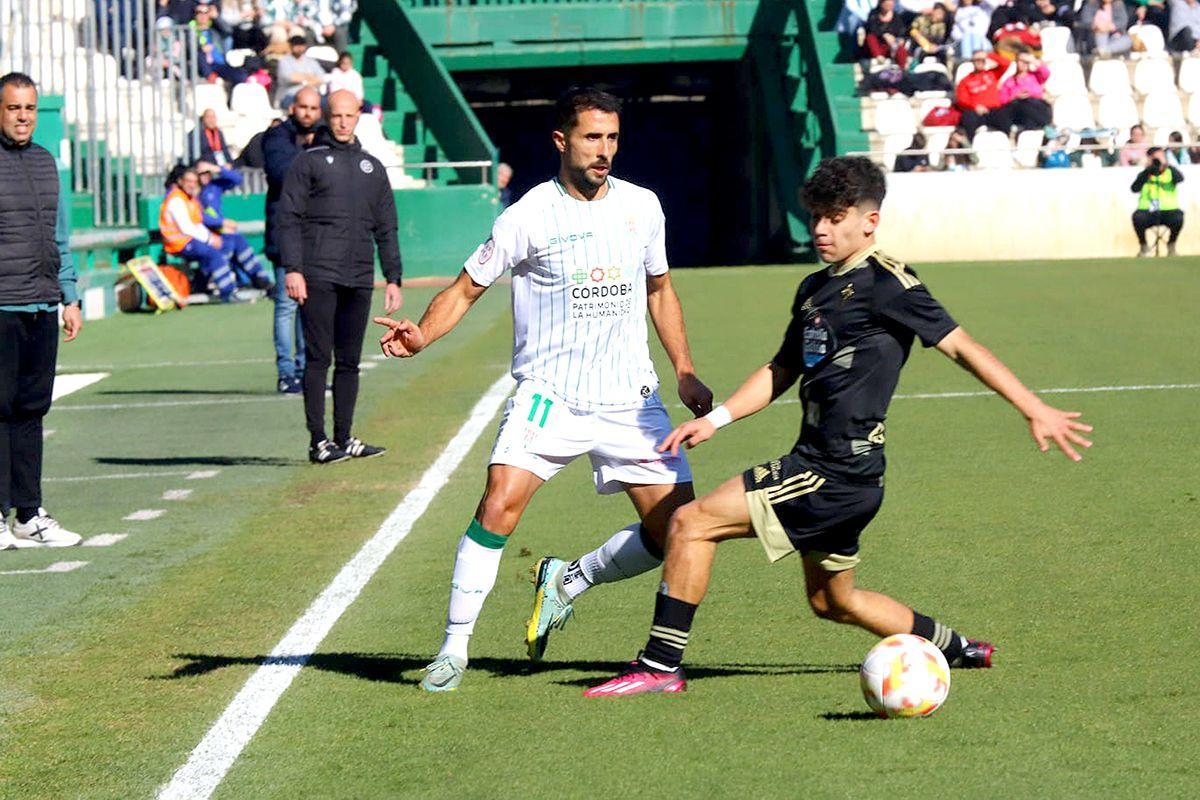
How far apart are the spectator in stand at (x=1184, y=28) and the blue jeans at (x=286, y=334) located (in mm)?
22462

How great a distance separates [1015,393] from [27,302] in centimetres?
515

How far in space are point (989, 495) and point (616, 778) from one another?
4726 millimetres

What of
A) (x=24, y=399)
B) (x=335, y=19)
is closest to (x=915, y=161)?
(x=335, y=19)

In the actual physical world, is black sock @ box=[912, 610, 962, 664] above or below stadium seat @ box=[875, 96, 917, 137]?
below

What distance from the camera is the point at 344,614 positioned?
726cm

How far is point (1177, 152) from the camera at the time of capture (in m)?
29.0

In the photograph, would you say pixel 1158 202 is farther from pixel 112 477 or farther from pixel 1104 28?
pixel 112 477

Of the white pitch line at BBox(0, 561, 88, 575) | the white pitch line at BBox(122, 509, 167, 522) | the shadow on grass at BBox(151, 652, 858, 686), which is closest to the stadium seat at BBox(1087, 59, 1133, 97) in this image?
the white pitch line at BBox(122, 509, 167, 522)

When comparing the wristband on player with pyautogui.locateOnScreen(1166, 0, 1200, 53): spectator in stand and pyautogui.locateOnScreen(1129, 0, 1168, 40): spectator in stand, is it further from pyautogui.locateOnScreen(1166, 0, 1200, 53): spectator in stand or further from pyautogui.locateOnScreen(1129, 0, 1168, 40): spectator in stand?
pyautogui.locateOnScreen(1129, 0, 1168, 40): spectator in stand

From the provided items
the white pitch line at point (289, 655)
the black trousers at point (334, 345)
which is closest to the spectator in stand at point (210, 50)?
the black trousers at point (334, 345)

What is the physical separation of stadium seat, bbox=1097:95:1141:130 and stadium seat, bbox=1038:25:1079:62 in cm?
125

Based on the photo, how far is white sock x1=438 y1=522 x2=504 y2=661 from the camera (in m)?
6.02

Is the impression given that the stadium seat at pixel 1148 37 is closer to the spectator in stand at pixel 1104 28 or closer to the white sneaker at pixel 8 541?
the spectator in stand at pixel 1104 28

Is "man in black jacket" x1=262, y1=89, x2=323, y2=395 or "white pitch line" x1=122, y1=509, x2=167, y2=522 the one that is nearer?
"white pitch line" x1=122, y1=509, x2=167, y2=522
